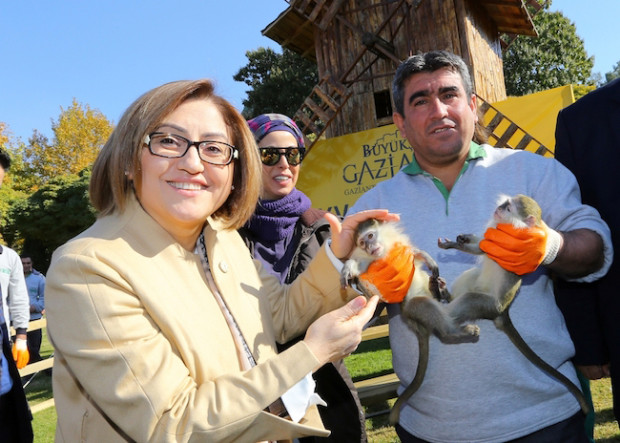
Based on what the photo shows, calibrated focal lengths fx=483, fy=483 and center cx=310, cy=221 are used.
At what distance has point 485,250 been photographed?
1790 millimetres

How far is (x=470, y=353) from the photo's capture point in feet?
6.61

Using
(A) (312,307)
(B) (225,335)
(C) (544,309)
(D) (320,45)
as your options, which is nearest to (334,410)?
(A) (312,307)

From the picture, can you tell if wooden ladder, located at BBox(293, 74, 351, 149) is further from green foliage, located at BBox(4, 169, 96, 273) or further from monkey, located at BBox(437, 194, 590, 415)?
green foliage, located at BBox(4, 169, 96, 273)

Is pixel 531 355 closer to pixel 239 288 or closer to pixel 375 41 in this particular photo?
pixel 239 288

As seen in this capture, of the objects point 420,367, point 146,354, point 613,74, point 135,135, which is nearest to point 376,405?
point 420,367

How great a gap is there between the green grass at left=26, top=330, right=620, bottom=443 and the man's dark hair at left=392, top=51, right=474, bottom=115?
3978 millimetres

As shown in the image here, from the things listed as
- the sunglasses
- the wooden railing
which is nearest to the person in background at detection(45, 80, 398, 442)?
the sunglasses

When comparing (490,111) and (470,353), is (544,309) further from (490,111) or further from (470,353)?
(490,111)

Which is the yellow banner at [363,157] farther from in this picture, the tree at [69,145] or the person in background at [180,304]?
the tree at [69,145]

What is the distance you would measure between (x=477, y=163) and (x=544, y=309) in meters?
0.70

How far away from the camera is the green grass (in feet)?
16.0

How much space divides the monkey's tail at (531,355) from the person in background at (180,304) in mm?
584

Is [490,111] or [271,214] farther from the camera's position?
[490,111]

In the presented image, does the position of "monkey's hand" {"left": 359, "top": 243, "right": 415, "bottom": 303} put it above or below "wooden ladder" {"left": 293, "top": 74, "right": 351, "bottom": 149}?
below
